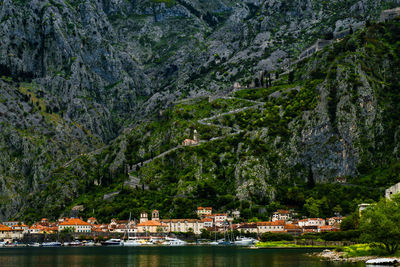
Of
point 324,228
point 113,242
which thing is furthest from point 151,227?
point 324,228

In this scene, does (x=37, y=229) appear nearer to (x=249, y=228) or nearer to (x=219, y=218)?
(x=219, y=218)

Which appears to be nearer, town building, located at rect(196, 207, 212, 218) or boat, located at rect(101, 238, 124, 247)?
boat, located at rect(101, 238, 124, 247)

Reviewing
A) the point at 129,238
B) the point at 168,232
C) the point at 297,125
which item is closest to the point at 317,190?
the point at 297,125

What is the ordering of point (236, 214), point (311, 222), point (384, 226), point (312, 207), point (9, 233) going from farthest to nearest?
1. point (9, 233)
2. point (236, 214)
3. point (312, 207)
4. point (311, 222)
5. point (384, 226)

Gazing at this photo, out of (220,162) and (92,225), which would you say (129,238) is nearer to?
(92,225)

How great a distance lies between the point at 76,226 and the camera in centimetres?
17512

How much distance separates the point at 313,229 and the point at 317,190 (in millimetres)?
19757

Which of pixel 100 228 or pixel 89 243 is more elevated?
pixel 100 228

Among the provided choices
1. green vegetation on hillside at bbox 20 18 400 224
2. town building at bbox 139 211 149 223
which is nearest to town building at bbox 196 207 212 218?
green vegetation on hillside at bbox 20 18 400 224

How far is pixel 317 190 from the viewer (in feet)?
529

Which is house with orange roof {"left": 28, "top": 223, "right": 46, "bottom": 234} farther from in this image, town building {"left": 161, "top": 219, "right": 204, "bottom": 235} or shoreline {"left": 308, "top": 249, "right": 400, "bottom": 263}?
shoreline {"left": 308, "top": 249, "right": 400, "bottom": 263}

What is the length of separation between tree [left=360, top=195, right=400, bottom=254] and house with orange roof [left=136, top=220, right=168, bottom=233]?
99.0m

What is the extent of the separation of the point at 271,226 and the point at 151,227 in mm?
41971

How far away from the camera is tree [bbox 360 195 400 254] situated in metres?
69.4
